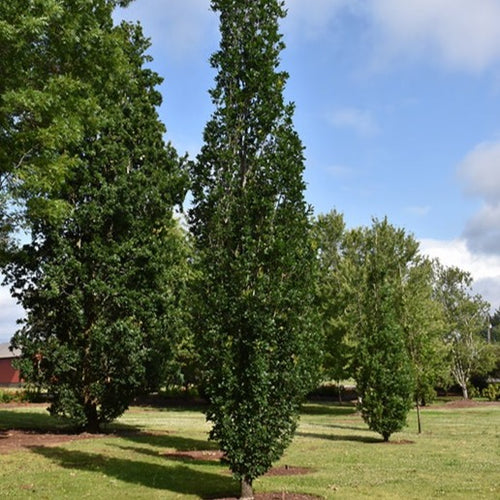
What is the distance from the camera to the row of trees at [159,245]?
403 inches

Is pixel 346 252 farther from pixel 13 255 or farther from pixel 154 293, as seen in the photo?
pixel 13 255

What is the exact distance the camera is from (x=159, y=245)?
67.9 feet

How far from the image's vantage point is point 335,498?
9789 millimetres

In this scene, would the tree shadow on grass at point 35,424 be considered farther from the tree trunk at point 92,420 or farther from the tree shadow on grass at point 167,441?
the tree shadow on grass at point 167,441

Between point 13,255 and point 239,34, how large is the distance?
39.7 feet

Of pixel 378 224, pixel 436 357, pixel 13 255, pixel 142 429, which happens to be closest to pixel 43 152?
pixel 13 255

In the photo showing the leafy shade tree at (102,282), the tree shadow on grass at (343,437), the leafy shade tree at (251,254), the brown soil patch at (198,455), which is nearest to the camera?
the leafy shade tree at (251,254)

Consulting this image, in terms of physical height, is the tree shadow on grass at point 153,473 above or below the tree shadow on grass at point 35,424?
below

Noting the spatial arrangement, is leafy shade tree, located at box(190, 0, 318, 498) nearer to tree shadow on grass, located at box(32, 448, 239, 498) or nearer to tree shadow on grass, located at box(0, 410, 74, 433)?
tree shadow on grass, located at box(32, 448, 239, 498)

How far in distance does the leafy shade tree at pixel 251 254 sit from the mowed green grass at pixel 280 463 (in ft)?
5.94

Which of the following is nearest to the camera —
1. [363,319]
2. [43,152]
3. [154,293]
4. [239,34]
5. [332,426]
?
[239,34]

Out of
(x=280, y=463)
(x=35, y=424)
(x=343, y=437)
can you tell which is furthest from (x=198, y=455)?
(x=35, y=424)

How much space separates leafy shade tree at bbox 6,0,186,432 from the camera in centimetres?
1962

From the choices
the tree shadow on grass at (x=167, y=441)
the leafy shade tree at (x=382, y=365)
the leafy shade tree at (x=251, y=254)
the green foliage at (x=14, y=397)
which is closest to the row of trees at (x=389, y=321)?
the leafy shade tree at (x=382, y=365)
